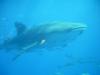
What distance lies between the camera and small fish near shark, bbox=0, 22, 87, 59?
3251mm

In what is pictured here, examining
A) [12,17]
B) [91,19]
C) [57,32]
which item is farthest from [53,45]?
[91,19]

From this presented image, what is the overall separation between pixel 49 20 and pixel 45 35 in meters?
1.76

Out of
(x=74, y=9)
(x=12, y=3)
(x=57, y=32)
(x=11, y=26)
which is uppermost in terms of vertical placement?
(x=74, y=9)

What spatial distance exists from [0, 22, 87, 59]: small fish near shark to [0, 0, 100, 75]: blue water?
2.22ft

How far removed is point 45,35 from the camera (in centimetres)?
342

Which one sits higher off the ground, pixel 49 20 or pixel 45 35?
pixel 49 20

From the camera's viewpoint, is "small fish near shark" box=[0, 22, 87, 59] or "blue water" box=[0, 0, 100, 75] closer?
"small fish near shark" box=[0, 22, 87, 59]

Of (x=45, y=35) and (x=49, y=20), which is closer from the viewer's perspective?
(x=45, y=35)

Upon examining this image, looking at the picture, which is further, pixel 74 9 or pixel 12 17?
pixel 74 9

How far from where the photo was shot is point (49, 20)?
16.9 feet

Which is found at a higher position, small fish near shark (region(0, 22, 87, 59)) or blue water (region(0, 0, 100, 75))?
blue water (region(0, 0, 100, 75))

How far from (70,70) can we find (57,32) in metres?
3.60

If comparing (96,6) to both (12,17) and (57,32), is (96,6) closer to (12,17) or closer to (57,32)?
(12,17)

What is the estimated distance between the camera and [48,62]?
665 centimetres
